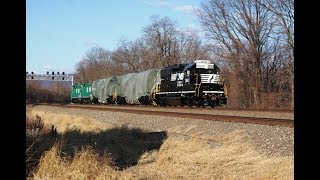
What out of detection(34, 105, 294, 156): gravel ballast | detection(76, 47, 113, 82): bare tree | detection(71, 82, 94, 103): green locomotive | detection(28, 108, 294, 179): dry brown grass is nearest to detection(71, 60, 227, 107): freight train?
detection(34, 105, 294, 156): gravel ballast

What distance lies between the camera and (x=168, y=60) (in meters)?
72.9

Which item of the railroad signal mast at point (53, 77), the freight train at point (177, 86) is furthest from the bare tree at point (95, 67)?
the freight train at point (177, 86)

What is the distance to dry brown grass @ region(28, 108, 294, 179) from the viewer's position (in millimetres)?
7070

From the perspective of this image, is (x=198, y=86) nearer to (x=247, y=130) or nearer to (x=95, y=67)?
(x=247, y=130)

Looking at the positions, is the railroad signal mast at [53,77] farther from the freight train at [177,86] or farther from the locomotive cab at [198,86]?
the locomotive cab at [198,86]

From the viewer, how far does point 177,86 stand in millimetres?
27172

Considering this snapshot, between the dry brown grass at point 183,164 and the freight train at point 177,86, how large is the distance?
49.1 feet

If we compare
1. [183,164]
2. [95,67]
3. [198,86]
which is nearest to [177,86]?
[198,86]

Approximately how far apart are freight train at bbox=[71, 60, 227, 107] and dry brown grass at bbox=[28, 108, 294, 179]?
14966mm

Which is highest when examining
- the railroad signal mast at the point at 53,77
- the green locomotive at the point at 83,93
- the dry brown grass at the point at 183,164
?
the railroad signal mast at the point at 53,77

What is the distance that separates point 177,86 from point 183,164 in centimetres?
1858

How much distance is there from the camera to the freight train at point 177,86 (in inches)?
1014

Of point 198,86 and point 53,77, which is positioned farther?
point 53,77
